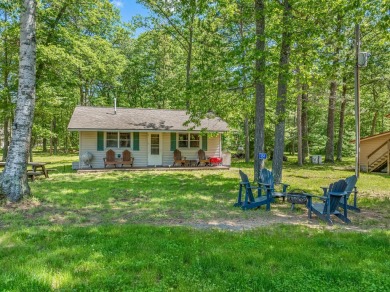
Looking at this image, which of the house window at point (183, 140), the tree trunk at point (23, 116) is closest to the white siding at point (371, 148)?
the house window at point (183, 140)

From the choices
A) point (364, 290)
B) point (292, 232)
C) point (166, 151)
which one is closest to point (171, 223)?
point (292, 232)


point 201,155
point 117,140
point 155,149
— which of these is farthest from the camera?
point 201,155

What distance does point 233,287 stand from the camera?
2.95 m

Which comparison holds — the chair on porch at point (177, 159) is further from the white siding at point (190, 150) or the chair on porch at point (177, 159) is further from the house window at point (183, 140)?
the house window at point (183, 140)

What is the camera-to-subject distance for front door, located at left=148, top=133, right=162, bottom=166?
1640cm

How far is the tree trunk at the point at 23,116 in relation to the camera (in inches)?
265

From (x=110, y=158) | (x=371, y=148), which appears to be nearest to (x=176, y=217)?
(x=110, y=158)

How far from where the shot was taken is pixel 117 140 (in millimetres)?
15805

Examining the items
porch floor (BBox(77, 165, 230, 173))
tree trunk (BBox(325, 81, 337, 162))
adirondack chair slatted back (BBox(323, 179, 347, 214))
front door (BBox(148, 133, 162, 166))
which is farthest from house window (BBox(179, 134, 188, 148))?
adirondack chair slatted back (BBox(323, 179, 347, 214))

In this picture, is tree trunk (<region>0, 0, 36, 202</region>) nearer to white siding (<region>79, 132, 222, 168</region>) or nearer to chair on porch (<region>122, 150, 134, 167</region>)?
white siding (<region>79, 132, 222, 168</region>)

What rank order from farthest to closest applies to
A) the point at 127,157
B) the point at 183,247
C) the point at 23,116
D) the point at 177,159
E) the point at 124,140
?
the point at 177,159 → the point at 124,140 → the point at 127,157 → the point at 23,116 → the point at 183,247

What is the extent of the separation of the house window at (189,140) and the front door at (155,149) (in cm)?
132

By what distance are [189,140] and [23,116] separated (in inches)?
432

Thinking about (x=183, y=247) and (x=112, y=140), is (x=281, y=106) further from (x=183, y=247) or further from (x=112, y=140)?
(x=112, y=140)
